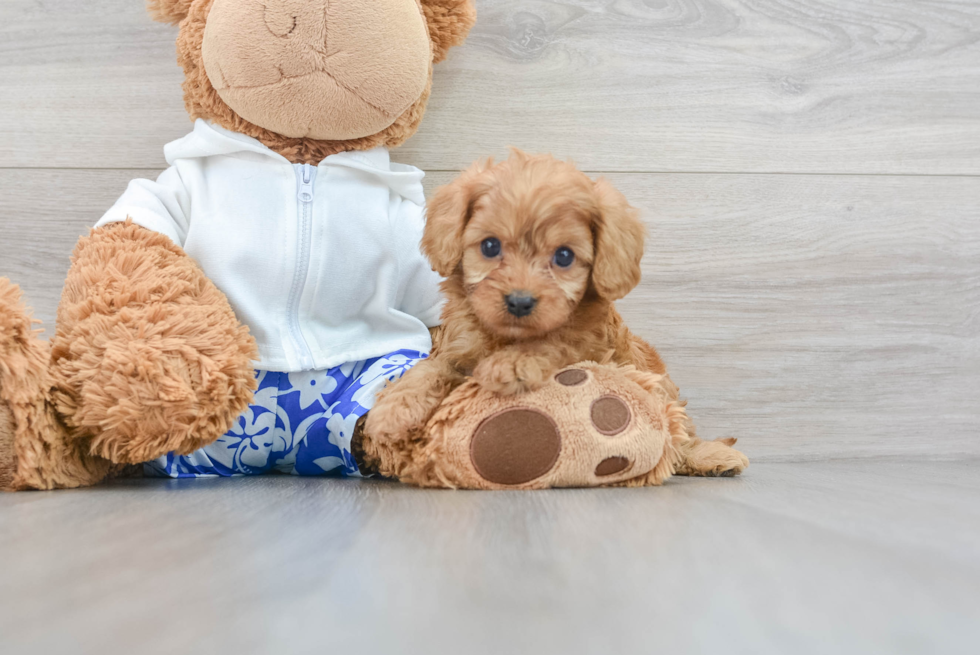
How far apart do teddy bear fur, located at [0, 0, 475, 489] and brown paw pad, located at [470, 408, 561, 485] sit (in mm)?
288

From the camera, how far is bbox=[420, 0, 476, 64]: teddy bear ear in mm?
1028

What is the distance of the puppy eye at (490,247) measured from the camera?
0.81 m

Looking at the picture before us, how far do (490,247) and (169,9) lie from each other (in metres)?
0.60

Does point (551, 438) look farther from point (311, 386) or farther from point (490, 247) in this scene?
point (311, 386)

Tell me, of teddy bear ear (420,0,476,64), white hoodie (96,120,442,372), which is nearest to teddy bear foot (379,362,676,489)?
white hoodie (96,120,442,372)

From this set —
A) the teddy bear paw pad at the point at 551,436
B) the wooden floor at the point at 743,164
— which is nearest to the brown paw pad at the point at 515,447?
the teddy bear paw pad at the point at 551,436

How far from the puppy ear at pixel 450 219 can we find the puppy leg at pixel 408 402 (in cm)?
13

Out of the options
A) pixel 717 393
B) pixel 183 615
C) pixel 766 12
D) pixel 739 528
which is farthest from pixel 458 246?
pixel 766 12

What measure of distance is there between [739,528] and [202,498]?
1.68ft

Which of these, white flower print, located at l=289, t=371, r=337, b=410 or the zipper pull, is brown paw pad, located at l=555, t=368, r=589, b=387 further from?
the zipper pull

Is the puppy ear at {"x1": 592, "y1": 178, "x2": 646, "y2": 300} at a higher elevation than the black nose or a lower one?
higher

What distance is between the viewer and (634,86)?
1.24m

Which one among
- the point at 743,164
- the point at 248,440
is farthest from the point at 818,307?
the point at 248,440

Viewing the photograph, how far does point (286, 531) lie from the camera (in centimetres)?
55
